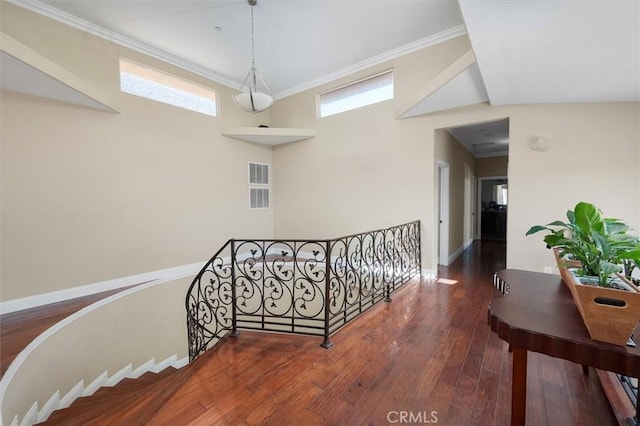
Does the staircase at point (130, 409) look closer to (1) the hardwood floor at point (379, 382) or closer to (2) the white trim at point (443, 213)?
(1) the hardwood floor at point (379, 382)

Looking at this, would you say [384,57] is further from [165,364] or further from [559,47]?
[165,364]

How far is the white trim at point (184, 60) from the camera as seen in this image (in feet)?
11.6

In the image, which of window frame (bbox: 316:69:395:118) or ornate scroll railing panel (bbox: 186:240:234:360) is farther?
window frame (bbox: 316:69:395:118)

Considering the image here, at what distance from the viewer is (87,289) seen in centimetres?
386

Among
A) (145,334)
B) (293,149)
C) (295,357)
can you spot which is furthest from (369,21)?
(145,334)

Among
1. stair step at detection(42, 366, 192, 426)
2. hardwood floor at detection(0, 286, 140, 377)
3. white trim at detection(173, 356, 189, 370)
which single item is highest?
hardwood floor at detection(0, 286, 140, 377)

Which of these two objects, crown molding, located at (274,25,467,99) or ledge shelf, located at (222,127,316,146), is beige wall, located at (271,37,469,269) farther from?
ledge shelf, located at (222,127,316,146)

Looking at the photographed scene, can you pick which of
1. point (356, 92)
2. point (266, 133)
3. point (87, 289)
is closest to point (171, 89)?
point (266, 133)

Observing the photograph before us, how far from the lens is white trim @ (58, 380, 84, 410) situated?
289 centimetres

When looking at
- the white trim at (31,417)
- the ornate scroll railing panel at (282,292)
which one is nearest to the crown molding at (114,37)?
the ornate scroll railing panel at (282,292)

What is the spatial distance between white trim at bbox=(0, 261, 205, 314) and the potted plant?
17.5 ft

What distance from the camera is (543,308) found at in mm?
1283

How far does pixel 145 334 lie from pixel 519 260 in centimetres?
584
